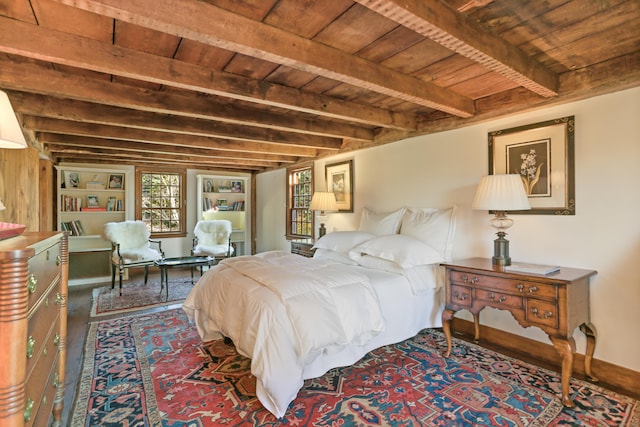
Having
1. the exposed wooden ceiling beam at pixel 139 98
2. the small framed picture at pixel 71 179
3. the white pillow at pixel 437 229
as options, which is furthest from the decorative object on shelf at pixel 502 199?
the small framed picture at pixel 71 179

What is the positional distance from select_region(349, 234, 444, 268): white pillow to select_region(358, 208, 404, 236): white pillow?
0.46 meters

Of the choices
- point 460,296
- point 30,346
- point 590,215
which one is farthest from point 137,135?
point 590,215

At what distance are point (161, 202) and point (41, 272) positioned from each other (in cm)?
573

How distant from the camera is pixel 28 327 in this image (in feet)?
3.28

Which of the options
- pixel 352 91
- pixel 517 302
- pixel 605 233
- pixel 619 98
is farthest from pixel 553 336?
pixel 352 91

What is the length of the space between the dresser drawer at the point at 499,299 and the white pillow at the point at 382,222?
1.24 meters

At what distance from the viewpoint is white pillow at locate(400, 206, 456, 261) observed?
121 inches

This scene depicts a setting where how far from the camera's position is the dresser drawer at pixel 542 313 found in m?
2.04

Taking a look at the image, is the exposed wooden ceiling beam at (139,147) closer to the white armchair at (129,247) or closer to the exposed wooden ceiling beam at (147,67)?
the white armchair at (129,247)

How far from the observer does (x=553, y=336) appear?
6.77 feet

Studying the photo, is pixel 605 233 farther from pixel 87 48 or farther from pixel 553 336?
pixel 87 48

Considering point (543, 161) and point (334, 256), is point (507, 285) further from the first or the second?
point (334, 256)

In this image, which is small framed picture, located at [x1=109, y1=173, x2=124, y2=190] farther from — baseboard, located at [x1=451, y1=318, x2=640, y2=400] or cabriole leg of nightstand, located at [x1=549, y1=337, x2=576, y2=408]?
cabriole leg of nightstand, located at [x1=549, y1=337, x2=576, y2=408]

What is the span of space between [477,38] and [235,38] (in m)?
1.27
